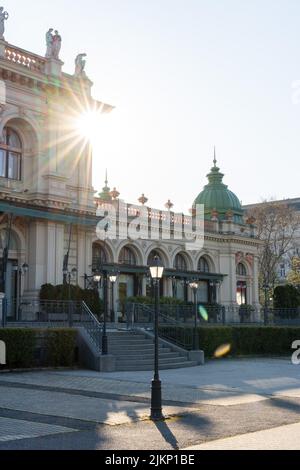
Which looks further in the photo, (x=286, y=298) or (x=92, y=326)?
(x=286, y=298)

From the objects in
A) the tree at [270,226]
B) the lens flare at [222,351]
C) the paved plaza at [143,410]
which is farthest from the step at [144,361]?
the tree at [270,226]

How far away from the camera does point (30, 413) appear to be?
1317 centimetres

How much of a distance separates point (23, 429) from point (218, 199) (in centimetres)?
5030

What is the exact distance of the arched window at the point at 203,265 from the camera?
5342 cm

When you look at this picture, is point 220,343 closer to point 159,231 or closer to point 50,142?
point 50,142

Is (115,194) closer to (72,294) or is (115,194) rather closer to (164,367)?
(72,294)

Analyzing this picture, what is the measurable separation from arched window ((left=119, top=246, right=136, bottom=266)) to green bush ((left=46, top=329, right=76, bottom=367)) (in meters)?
21.3

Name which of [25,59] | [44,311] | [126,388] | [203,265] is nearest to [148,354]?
[44,311]

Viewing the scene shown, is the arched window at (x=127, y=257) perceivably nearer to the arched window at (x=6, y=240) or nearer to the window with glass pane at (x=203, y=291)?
the window with glass pane at (x=203, y=291)

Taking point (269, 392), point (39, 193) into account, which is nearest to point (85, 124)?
point (39, 193)

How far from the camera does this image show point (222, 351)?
96.4 feet

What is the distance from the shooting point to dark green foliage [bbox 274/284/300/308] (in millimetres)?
45812

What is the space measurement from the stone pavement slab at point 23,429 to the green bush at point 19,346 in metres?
9.24
